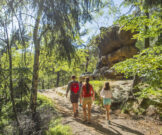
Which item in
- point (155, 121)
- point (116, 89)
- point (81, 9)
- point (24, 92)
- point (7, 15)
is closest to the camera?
point (7, 15)

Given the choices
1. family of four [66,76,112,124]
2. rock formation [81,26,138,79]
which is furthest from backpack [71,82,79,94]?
rock formation [81,26,138,79]

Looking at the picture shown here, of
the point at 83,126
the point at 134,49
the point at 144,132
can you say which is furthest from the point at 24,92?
the point at 134,49

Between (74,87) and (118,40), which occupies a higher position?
(118,40)

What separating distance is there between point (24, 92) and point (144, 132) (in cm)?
427

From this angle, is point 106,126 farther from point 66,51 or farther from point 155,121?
point 66,51

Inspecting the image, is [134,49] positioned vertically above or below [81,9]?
above

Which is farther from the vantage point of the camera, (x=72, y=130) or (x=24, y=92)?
(x=72, y=130)

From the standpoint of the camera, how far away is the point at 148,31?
3.99 m

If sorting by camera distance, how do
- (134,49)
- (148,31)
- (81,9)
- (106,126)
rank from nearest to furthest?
(81,9) → (148,31) → (106,126) → (134,49)

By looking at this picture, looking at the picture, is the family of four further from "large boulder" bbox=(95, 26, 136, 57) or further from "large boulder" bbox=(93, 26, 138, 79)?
"large boulder" bbox=(95, 26, 136, 57)

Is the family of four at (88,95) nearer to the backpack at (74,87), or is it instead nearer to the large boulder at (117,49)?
the backpack at (74,87)

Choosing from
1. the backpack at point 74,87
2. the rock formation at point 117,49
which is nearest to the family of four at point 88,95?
the backpack at point 74,87

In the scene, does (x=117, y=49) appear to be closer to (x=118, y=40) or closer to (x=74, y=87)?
(x=118, y=40)

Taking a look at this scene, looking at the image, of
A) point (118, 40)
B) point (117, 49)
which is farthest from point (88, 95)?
point (117, 49)
